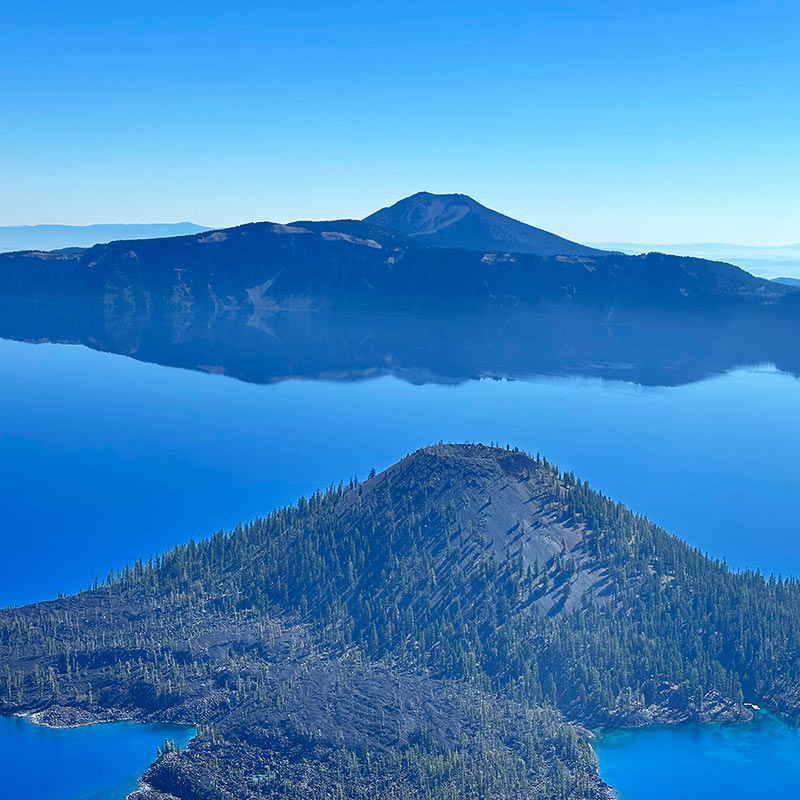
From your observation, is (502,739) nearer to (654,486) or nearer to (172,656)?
(172,656)

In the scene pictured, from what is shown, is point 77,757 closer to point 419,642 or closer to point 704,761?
point 419,642

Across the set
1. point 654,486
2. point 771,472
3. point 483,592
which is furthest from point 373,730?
point 771,472

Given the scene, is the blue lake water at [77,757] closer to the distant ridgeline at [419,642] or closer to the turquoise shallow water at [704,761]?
the distant ridgeline at [419,642]

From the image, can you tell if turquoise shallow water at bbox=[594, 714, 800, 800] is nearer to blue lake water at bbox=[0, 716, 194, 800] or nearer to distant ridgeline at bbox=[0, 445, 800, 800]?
distant ridgeline at bbox=[0, 445, 800, 800]

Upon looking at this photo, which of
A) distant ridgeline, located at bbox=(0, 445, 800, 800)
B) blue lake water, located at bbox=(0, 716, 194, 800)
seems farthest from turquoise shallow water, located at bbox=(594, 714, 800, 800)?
blue lake water, located at bbox=(0, 716, 194, 800)

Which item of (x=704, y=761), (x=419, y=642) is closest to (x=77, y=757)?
(x=419, y=642)
